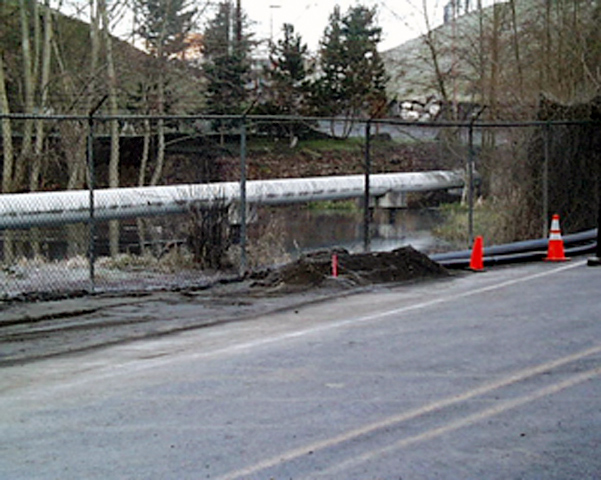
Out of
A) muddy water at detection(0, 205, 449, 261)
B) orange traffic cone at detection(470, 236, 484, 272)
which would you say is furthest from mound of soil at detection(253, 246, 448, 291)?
muddy water at detection(0, 205, 449, 261)

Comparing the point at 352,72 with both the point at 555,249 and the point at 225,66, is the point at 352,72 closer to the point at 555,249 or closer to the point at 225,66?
the point at 225,66

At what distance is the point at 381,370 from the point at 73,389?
2575 millimetres

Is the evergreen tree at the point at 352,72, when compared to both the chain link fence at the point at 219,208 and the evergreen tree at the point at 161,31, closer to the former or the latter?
the chain link fence at the point at 219,208

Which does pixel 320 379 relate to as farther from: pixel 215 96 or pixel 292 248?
pixel 215 96

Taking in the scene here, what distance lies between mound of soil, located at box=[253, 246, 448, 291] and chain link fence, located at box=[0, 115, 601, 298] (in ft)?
2.66

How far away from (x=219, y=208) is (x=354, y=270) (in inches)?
104

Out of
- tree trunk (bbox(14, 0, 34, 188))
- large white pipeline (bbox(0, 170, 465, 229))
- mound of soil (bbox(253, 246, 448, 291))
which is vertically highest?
tree trunk (bbox(14, 0, 34, 188))

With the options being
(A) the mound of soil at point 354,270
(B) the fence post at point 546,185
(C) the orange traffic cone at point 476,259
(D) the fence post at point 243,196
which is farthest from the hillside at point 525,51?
(D) the fence post at point 243,196

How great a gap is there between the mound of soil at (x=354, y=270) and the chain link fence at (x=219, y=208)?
0.81m

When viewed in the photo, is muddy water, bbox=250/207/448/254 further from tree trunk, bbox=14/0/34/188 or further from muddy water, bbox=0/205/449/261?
tree trunk, bbox=14/0/34/188

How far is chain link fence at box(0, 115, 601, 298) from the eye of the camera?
1434 cm

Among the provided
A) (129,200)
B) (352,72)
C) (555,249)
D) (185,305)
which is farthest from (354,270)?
(352,72)

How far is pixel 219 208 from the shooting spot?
15172mm

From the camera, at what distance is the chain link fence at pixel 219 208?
14.3 m
